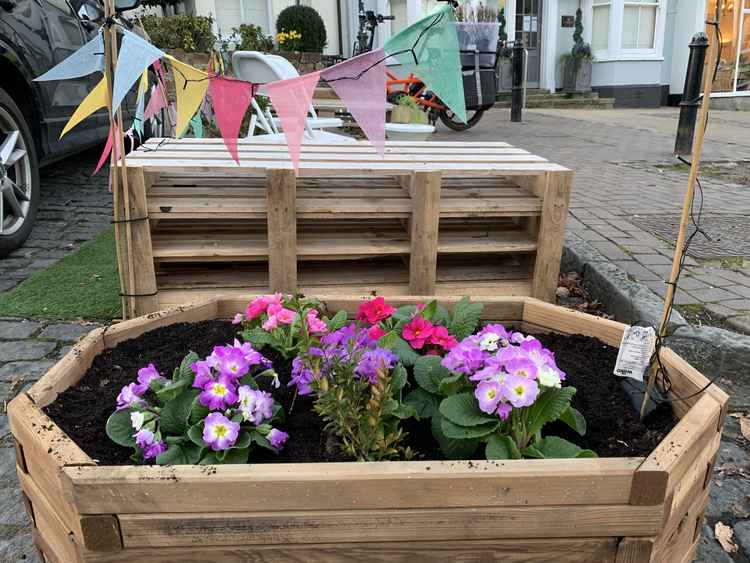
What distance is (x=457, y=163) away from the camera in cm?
250

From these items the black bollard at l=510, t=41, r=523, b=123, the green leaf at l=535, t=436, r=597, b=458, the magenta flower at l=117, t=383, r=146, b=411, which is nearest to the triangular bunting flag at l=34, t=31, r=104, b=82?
the magenta flower at l=117, t=383, r=146, b=411

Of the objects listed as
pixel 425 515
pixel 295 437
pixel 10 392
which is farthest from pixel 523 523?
pixel 10 392

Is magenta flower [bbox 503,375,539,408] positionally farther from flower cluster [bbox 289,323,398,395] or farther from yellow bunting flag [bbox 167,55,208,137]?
yellow bunting flag [bbox 167,55,208,137]

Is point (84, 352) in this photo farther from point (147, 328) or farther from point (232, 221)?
point (232, 221)

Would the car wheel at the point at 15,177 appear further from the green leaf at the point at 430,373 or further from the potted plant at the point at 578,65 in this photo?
the potted plant at the point at 578,65

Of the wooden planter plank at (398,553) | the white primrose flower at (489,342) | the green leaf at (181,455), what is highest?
the white primrose flower at (489,342)

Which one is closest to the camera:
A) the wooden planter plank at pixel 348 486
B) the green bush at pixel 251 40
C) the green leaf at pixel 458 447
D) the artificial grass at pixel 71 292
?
the wooden planter plank at pixel 348 486

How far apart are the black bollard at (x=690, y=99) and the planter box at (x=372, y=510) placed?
22.3ft

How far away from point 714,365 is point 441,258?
1.13 metres

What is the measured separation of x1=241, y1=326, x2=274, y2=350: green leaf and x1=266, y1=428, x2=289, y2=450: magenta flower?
1.10 ft

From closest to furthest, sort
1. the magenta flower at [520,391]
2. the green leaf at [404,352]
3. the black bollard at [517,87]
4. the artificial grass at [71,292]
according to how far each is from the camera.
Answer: the magenta flower at [520,391]
the green leaf at [404,352]
the artificial grass at [71,292]
the black bollard at [517,87]

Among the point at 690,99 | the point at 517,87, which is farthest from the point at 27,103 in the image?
the point at 517,87

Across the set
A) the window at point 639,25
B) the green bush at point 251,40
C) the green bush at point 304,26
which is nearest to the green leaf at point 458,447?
the green bush at point 251,40

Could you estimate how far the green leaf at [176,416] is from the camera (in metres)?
1.27
